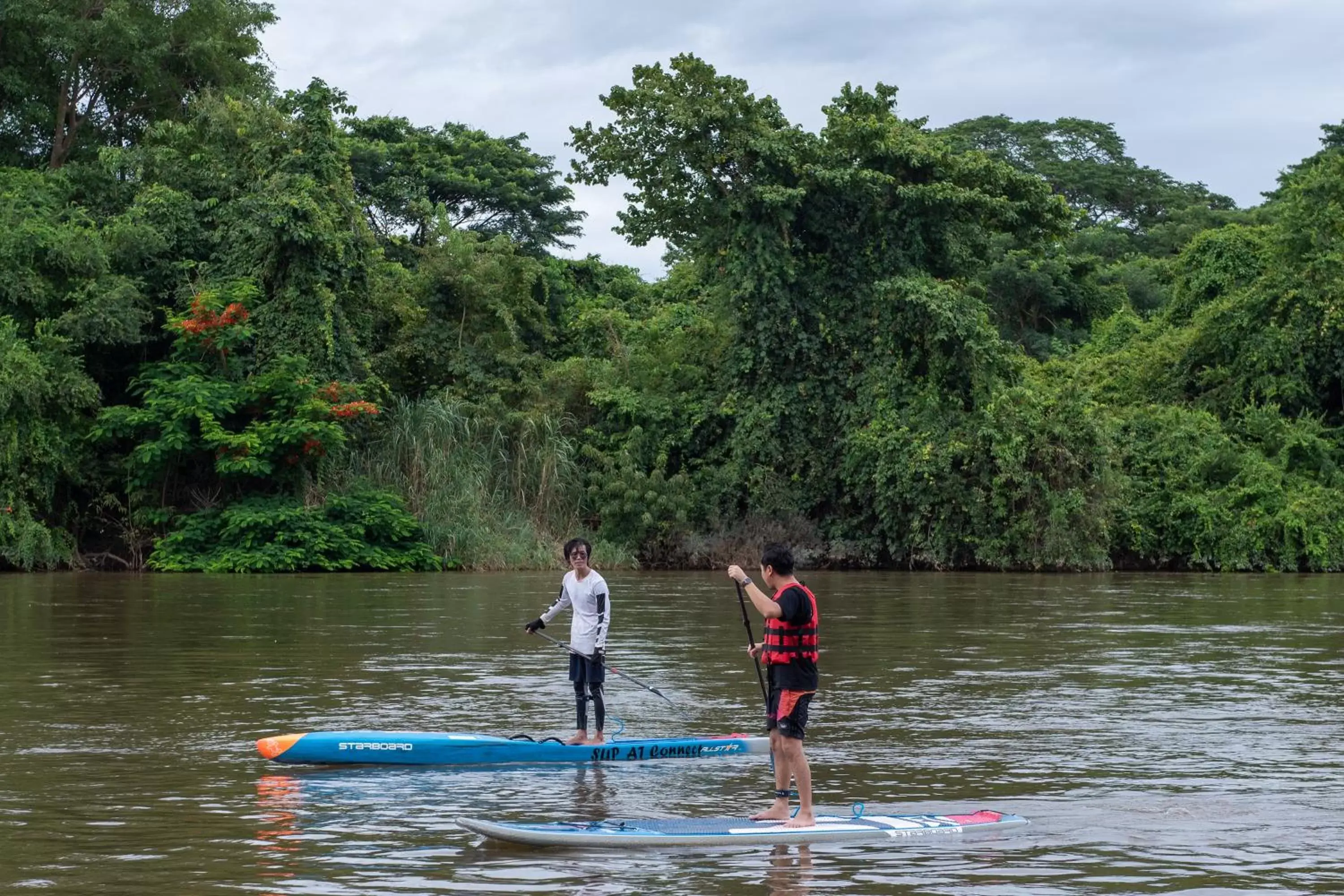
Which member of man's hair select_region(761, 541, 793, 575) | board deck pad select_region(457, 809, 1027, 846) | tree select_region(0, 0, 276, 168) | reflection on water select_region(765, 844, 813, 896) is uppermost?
tree select_region(0, 0, 276, 168)

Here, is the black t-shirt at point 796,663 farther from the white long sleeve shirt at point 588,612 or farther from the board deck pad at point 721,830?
the white long sleeve shirt at point 588,612

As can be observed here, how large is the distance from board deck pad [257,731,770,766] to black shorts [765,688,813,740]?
2482 millimetres

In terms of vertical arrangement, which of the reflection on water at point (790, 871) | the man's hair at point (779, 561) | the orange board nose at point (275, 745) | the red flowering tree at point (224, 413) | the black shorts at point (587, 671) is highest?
the red flowering tree at point (224, 413)

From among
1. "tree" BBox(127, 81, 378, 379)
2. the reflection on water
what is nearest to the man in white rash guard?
the reflection on water

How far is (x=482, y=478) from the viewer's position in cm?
3612

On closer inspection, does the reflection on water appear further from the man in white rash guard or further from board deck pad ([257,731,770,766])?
the man in white rash guard

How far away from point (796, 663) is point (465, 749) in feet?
10.1

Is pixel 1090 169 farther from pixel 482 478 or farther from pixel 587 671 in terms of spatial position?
pixel 587 671

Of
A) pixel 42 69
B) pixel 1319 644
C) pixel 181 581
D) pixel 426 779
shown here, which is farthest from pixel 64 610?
pixel 42 69

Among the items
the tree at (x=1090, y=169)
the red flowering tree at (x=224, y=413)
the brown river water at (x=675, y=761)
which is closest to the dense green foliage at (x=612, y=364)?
the red flowering tree at (x=224, y=413)

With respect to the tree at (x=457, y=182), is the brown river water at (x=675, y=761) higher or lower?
lower

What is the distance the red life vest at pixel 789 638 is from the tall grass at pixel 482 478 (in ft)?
87.7

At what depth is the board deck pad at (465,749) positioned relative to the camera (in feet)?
34.1

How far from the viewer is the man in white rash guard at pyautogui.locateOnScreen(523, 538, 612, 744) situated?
1126cm
